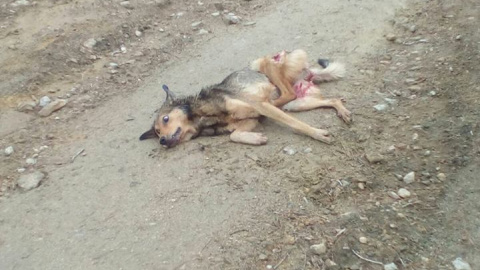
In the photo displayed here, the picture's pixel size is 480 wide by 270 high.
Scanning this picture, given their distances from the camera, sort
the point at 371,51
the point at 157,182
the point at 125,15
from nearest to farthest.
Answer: the point at 157,182 → the point at 371,51 → the point at 125,15

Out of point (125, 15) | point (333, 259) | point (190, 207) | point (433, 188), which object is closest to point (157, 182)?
point (190, 207)

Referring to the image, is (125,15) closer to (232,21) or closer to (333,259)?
(232,21)

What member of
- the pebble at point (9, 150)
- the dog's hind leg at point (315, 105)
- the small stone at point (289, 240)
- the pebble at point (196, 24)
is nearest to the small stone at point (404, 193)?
the small stone at point (289, 240)

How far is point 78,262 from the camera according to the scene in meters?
4.06

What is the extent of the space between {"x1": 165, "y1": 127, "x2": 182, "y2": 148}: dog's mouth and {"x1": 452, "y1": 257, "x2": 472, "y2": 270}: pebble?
282 cm

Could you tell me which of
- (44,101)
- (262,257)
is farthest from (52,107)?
(262,257)

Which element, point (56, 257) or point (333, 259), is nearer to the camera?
point (333, 259)

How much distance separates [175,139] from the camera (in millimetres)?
5242

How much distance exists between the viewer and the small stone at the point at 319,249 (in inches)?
147

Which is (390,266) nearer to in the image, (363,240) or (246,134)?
(363,240)

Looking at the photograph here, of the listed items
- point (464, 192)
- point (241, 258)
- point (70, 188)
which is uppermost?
point (464, 192)

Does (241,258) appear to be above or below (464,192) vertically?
below

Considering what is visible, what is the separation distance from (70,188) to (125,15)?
11.8 ft

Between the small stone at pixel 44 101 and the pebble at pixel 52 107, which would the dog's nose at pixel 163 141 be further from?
the small stone at pixel 44 101
